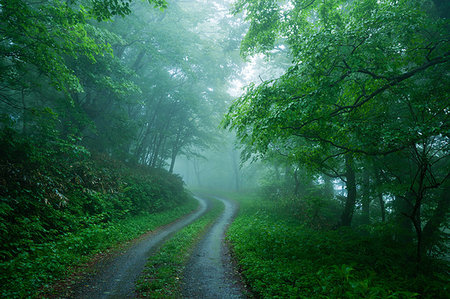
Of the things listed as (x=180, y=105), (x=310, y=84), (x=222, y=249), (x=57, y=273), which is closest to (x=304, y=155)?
(x=310, y=84)

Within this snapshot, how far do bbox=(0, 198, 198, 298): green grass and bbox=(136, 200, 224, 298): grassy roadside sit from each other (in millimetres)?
2001

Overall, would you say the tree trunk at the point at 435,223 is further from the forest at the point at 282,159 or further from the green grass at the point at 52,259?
the green grass at the point at 52,259

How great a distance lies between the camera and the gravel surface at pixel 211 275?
204 inches

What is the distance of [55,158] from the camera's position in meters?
9.91

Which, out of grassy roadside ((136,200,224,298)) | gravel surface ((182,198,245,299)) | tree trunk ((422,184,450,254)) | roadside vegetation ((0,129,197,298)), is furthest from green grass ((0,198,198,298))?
tree trunk ((422,184,450,254))

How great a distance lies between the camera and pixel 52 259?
567 centimetres

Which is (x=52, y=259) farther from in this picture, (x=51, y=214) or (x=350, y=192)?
(x=350, y=192)

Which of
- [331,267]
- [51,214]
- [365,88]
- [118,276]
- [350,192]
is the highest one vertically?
[365,88]

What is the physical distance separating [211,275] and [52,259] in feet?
14.4

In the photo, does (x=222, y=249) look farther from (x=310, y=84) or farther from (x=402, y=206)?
(x=402, y=206)

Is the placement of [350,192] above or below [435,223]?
above

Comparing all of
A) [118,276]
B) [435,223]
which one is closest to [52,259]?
[118,276]

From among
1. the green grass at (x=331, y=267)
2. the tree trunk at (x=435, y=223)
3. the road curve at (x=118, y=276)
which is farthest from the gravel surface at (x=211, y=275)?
the tree trunk at (x=435, y=223)

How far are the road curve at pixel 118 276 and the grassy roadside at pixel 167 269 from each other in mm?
270
